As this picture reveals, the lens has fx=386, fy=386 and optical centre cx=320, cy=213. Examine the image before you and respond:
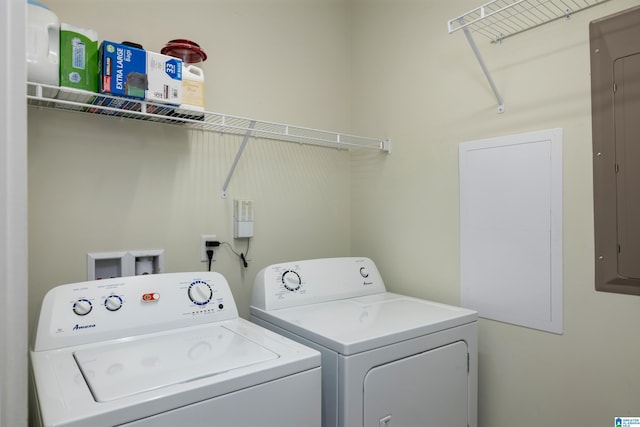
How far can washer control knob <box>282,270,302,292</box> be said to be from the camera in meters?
1.72

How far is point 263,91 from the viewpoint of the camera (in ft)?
6.77

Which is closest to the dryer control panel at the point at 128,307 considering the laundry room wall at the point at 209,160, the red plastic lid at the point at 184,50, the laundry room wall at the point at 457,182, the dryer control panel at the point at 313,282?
the dryer control panel at the point at 313,282

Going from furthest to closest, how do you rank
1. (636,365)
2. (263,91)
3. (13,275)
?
1. (263,91)
2. (636,365)
3. (13,275)

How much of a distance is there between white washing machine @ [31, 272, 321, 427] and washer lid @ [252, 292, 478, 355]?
5.3 inches

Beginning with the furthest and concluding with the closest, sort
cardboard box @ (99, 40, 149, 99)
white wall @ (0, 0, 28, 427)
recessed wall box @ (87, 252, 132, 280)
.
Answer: recessed wall box @ (87, 252, 132, 280)
cardboard box @ (99, 40, 149, 99)
white wall @ (0, 0, 28, 427)

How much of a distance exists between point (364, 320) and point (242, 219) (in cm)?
81

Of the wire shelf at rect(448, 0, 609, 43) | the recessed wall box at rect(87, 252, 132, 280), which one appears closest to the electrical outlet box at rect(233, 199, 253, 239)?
the recessed wall box at rect(87, 252, 132, 280)

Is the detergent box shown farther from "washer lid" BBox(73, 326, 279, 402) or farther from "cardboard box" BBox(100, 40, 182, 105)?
"washer lid" BBox(73, 326, 279, 402)

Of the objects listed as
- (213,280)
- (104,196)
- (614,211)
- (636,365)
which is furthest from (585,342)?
(104,196)

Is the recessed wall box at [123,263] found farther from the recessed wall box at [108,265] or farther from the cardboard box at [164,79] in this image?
the cardboard box at [164,79]

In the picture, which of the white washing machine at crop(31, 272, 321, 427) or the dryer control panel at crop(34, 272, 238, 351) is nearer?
the white washing machine at crop(31, 272, 321, 427)

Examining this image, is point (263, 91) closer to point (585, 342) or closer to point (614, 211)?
point (614, 211)

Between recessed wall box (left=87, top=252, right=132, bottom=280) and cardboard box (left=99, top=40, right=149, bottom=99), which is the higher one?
cardboard box (left=99, top=40, right=149, bottom=99)

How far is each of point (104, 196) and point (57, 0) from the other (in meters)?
0.76
